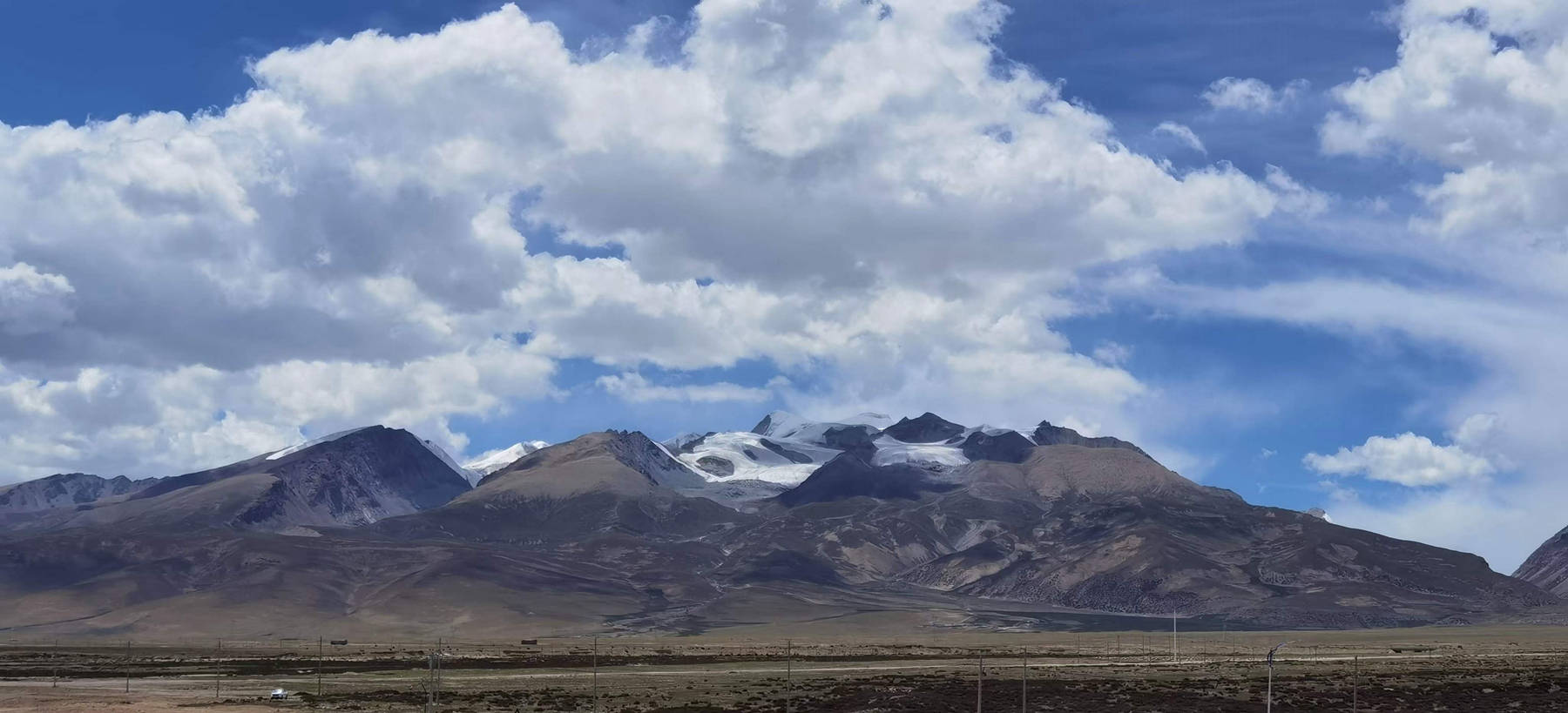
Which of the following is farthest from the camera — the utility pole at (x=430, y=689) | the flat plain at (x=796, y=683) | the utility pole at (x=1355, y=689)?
the flat plain at (x=796, y=683)

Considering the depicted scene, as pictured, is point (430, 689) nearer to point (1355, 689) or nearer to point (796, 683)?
point (796, 683)

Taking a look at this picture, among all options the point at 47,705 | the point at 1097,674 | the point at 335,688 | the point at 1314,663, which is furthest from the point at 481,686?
the point at 1314,663

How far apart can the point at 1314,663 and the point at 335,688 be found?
9641 cm

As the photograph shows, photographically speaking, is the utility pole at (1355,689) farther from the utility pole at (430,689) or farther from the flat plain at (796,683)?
the utility pole at (430,689)

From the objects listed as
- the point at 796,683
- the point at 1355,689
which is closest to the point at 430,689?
the point at 796,683

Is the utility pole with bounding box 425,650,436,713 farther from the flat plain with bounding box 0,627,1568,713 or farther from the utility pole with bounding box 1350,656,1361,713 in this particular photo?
the utility pole with bounding box 1350,656,1361,713

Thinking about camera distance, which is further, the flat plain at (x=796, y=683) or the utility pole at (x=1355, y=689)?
the flat plain at (x=796, y=683)

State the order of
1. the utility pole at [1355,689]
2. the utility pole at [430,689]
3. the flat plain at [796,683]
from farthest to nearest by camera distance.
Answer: the flat plain at [796,683]
the utility pole at [1355,689]
the utility pole at [430,689]

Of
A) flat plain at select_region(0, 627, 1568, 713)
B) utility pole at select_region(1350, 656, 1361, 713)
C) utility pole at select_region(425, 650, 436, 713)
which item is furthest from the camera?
flat plain at select_region(0, 627, 1568, 713)

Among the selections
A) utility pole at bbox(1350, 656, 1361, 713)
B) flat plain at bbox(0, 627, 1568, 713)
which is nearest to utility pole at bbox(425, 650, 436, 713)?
flat plain at bbox(0, 627, 1568, 713)

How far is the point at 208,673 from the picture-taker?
142 m

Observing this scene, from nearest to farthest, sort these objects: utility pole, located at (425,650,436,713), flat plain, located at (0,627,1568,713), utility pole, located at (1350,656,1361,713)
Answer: utility pole, located at (425,650,436,713)
utility pole, located at (1350,656,1361,713)
flat plain, located at (0,627,1568,713)

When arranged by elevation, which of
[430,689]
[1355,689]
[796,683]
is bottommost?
[796,683]

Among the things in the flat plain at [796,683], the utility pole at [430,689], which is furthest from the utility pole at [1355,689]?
the utility pole at [430,689]
